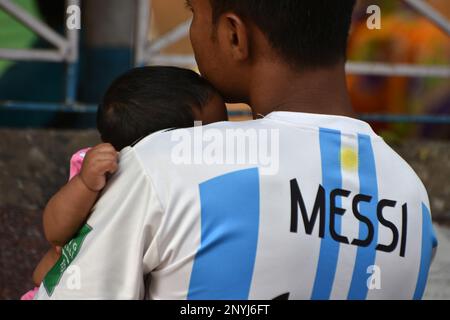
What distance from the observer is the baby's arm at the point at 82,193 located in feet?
5.42

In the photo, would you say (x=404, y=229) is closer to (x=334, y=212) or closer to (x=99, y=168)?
(x=334, y=212)

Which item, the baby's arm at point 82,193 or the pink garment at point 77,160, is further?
the pink garment at point 77,160

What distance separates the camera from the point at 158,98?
2082mm

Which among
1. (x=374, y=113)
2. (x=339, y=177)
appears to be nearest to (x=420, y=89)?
(x=374, y=113)

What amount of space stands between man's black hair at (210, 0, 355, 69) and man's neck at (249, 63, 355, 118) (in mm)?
25

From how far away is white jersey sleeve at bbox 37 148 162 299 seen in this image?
1537 mm

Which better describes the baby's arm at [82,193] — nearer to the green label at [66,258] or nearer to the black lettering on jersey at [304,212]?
the green label at [66,258]

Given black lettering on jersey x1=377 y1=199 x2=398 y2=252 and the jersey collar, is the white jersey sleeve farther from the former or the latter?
black lettering on jersey x1=377 y1=199 x2=398 y2=252

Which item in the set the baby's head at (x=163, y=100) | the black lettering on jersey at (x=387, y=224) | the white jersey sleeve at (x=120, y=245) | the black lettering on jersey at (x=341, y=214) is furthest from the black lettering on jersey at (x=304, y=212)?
the baby's head at (x=163, y=100)

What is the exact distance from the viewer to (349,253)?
162cm

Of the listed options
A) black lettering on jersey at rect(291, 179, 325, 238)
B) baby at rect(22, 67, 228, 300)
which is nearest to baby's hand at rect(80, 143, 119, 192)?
baby at rect(22, 67, 228, 300)

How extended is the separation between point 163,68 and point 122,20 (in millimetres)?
2847

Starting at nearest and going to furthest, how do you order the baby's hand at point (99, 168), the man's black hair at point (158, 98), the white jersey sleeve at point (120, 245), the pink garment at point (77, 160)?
the white jersey sleeve at point (120, 245), the baby's hand at point (99, 168), the man's black hair at point (158, 98), the pink garment at point (77, 160)

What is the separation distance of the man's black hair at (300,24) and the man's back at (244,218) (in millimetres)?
144
